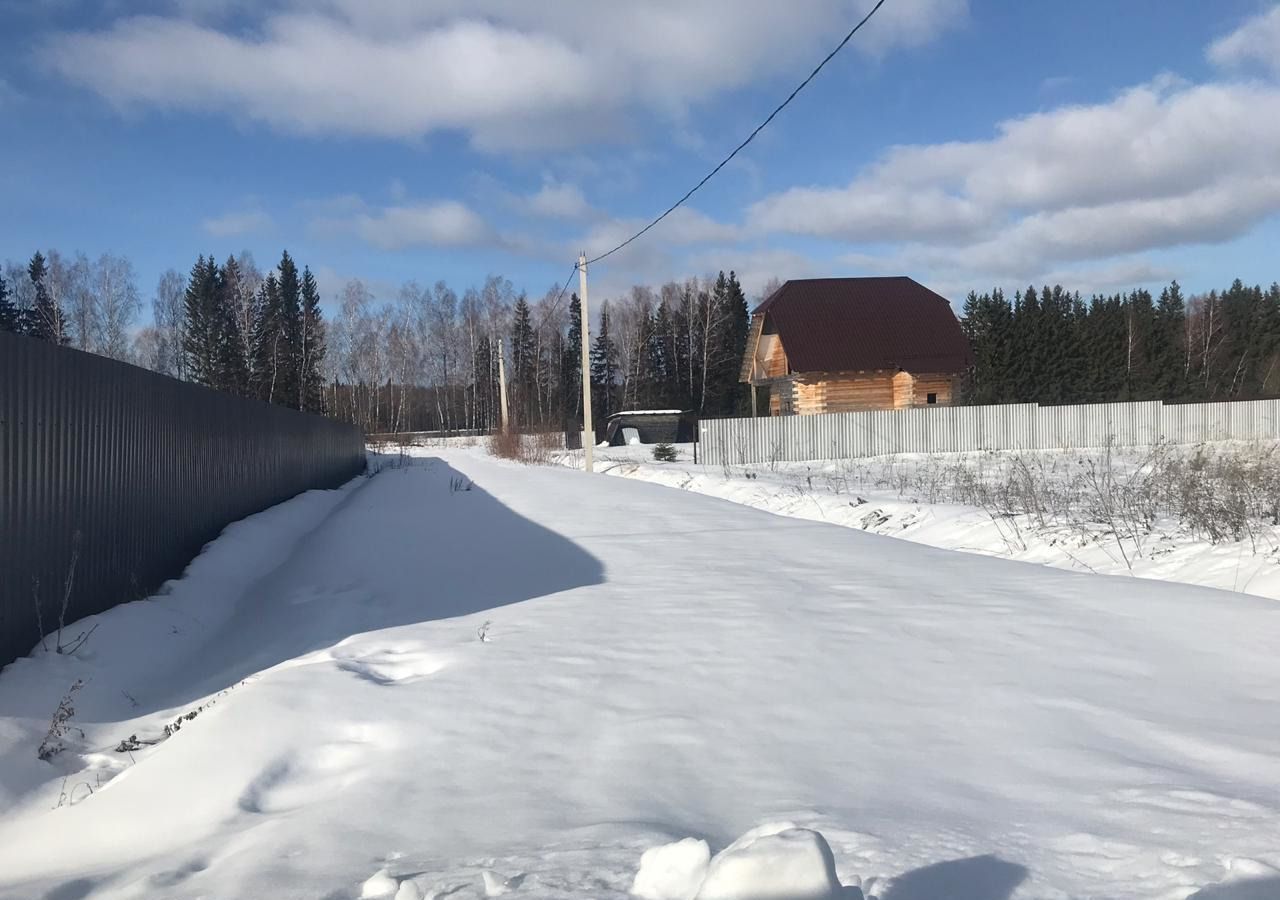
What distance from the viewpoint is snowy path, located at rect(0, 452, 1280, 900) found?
249 cm

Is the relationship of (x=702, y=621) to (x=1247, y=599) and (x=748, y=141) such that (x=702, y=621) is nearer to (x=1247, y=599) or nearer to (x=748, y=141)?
(x=1247, y=599)

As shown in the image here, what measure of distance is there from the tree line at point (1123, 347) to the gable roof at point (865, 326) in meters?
3.94

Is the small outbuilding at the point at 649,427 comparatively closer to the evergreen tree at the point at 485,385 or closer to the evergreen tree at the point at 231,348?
the evergreen tree at the point at 231,348

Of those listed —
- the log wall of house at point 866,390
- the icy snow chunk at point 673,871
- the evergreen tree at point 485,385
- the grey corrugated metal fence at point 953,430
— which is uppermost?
the evergreen tree at point 485,385

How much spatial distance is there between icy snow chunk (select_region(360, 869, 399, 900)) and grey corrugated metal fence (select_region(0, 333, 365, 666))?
3.27 meters

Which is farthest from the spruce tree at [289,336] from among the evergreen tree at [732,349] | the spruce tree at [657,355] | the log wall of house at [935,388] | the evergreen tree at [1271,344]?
the evergreen tree at [1271,344]

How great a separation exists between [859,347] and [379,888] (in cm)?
3389

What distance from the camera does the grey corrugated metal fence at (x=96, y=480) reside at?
4.77m

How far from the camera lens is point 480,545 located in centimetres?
930

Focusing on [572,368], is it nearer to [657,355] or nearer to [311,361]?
[657,355]

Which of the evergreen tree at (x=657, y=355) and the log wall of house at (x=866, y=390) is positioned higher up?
the evergreen tree at (x=657, y=355)

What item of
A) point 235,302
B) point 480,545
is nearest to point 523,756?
point 480,545

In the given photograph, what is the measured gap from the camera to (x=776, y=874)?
6.26ft

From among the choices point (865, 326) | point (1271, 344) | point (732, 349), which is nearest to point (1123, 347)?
point (1271, 344)
